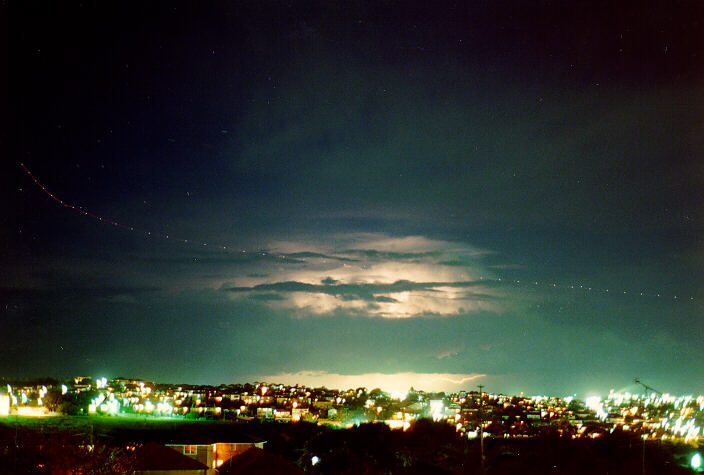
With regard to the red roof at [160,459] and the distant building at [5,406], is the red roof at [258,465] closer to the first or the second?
the red roof at [160,459]

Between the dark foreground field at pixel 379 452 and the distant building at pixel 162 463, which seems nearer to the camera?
the dark foreground field at pixel 379 452

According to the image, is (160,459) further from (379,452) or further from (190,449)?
(379,452)

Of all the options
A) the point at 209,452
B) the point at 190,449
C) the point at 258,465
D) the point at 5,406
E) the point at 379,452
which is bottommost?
the point at 379,452

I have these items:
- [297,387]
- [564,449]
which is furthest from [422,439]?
[297,387]

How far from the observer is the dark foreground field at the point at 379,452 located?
2188 centimetres

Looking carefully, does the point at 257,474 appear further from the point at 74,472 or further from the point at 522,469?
the point at 522,469

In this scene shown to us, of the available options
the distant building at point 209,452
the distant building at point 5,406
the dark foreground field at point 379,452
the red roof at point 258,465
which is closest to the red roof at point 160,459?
the red roof at point 258,465

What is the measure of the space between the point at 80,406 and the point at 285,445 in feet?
109

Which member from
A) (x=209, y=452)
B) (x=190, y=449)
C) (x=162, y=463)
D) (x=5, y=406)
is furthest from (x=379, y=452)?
(x=5, y=406)

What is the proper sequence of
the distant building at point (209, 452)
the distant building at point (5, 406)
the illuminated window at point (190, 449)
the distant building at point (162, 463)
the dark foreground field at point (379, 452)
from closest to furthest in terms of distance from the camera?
1. the dark foreground field at point (379, 452)
2. the distant building at point (162, 463)
3. the distant building at point (209, 452)
4. the illuminated window at point (190, 449)
5. the distant building at point (5, 406)

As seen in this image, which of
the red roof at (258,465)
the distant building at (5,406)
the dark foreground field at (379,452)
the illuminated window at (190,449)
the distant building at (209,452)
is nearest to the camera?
the dark foreground field at (379,452)

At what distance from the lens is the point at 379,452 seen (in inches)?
1235

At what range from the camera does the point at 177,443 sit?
29281mm

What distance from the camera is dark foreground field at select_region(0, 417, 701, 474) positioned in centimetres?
2188
